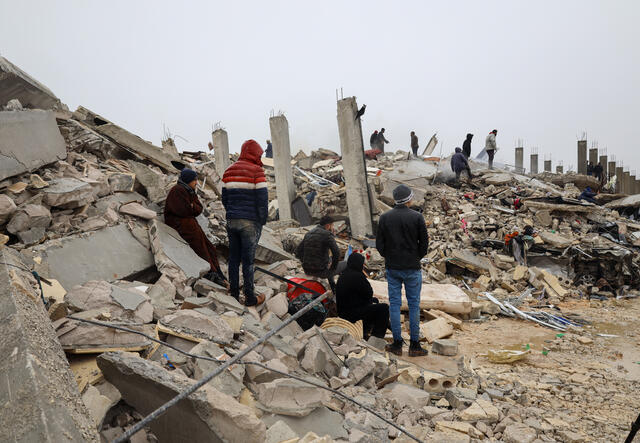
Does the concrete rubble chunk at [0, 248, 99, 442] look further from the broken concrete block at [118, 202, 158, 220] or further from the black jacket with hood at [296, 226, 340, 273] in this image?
the black jacket with hood at [296, 226, 340, 273]

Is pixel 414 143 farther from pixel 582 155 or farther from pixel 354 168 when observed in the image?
pixel 582 155

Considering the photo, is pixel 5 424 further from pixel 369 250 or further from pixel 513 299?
pixel 369 250

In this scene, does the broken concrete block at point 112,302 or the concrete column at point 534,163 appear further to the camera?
the concrete column at point 534,163

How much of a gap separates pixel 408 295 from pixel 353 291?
2.12 ft

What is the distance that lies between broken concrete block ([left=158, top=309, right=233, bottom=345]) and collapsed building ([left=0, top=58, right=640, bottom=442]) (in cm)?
2

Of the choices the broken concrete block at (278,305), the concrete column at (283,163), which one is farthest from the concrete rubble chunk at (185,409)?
the concrete column at (283,163)

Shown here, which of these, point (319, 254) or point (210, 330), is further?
point (319, 254)

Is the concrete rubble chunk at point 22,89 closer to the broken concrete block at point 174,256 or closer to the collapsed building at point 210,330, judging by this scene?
Result: the collapsed building at point 210,330

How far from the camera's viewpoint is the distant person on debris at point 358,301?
15.6ft

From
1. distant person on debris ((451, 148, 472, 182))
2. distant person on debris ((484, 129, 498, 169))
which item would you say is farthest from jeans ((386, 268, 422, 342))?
distant person on debris ((484, 129, 498, 169))

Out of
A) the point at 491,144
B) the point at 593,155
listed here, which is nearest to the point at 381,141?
the point at 491,144

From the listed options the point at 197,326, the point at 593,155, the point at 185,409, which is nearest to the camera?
the point at 185,409

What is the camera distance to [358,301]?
4793 mm

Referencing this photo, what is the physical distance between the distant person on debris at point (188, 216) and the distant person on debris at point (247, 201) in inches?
35.1
